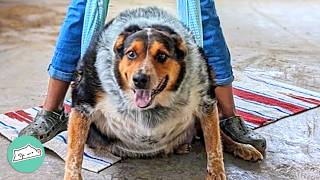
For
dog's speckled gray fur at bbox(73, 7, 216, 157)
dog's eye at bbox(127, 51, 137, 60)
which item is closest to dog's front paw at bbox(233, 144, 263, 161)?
dog's speckled gray fur at bbox(73, 7, 216, 157)

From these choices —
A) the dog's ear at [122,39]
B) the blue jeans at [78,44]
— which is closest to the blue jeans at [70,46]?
the blue jeans at [78,44]

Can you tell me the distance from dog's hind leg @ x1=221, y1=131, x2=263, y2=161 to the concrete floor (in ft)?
0.08

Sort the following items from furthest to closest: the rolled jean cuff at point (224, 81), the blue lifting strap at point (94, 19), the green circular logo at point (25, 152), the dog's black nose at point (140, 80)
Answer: the rolled jean cuff at point (224, 81)
the blue lifting strap at point (94, 19)
the green circular logo at point (25, 152)
the dog's black nose at point (140, 80)

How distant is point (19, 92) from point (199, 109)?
1.16 m

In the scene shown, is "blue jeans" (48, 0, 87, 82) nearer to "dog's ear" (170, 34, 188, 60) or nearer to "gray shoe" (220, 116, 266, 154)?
"dog's ear" (170, 34, 188, 60)

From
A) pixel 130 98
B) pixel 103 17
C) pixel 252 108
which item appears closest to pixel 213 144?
pixel 130 98

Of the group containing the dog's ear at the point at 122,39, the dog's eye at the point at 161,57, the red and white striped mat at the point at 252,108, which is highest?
the dog's ear at the point at 122,39

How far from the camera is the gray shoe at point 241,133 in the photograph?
77.9 inches

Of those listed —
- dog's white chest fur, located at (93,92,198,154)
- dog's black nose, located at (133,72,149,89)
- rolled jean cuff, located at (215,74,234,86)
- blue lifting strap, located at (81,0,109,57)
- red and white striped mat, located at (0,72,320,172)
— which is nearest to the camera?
dog's black nose, located at (133,72,149,89)

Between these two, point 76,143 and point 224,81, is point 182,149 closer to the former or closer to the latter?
point 224,81

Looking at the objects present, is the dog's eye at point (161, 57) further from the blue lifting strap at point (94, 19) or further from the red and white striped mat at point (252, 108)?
the red and white striped mat at point (252, 108)

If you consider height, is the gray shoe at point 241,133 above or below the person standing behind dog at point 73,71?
below

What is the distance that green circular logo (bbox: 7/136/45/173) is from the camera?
61.5 inches

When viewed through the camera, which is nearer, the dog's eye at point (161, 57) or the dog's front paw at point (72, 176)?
the dog's eye at point (161, 57)
